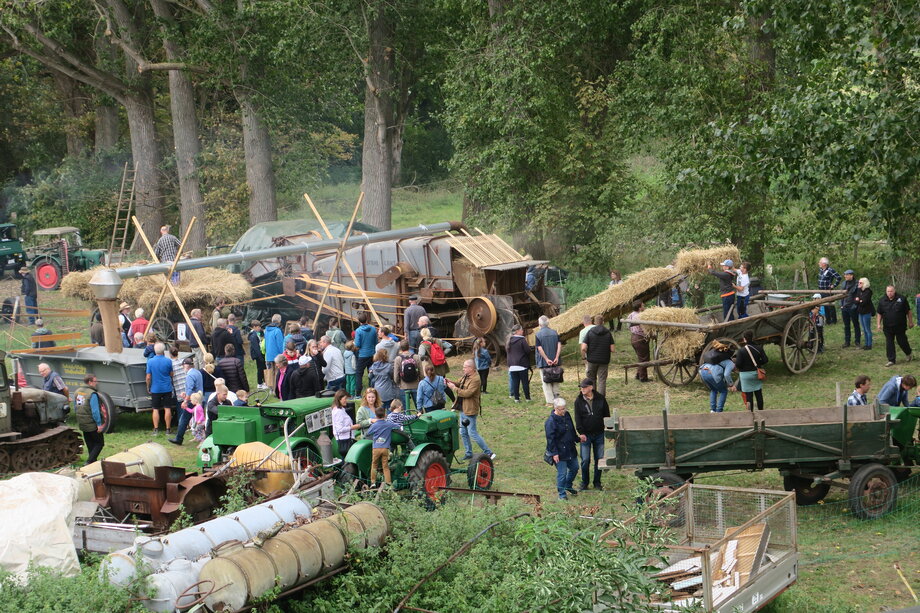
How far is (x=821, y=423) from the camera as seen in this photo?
1098 centimetres

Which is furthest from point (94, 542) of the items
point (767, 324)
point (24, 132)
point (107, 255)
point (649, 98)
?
point (24, 132)

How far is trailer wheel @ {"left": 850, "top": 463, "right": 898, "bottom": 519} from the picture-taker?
10836 mm

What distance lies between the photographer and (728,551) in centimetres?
905

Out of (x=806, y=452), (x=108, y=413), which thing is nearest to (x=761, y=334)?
(x=806, y=452)

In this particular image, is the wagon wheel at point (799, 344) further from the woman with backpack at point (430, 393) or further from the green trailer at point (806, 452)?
the woman with backpack at point (430, 393)

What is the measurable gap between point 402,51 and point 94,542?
84.6ft

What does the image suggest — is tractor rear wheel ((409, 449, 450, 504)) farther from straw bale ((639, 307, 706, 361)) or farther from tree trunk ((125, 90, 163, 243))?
tree trunk ((125, 90, 163, 243))

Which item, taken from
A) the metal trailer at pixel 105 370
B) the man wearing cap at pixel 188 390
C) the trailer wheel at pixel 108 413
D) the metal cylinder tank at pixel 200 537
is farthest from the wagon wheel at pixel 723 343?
the trailer wheel at pixel 108 413

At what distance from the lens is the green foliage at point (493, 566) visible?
289 inches

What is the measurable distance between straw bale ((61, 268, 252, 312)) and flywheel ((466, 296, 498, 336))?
16.9ft

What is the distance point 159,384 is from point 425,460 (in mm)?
5756

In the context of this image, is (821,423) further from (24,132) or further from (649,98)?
(24,132)

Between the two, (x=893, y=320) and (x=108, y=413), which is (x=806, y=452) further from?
(x=108, y=413)

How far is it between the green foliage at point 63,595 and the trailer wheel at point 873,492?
7.46 metres
